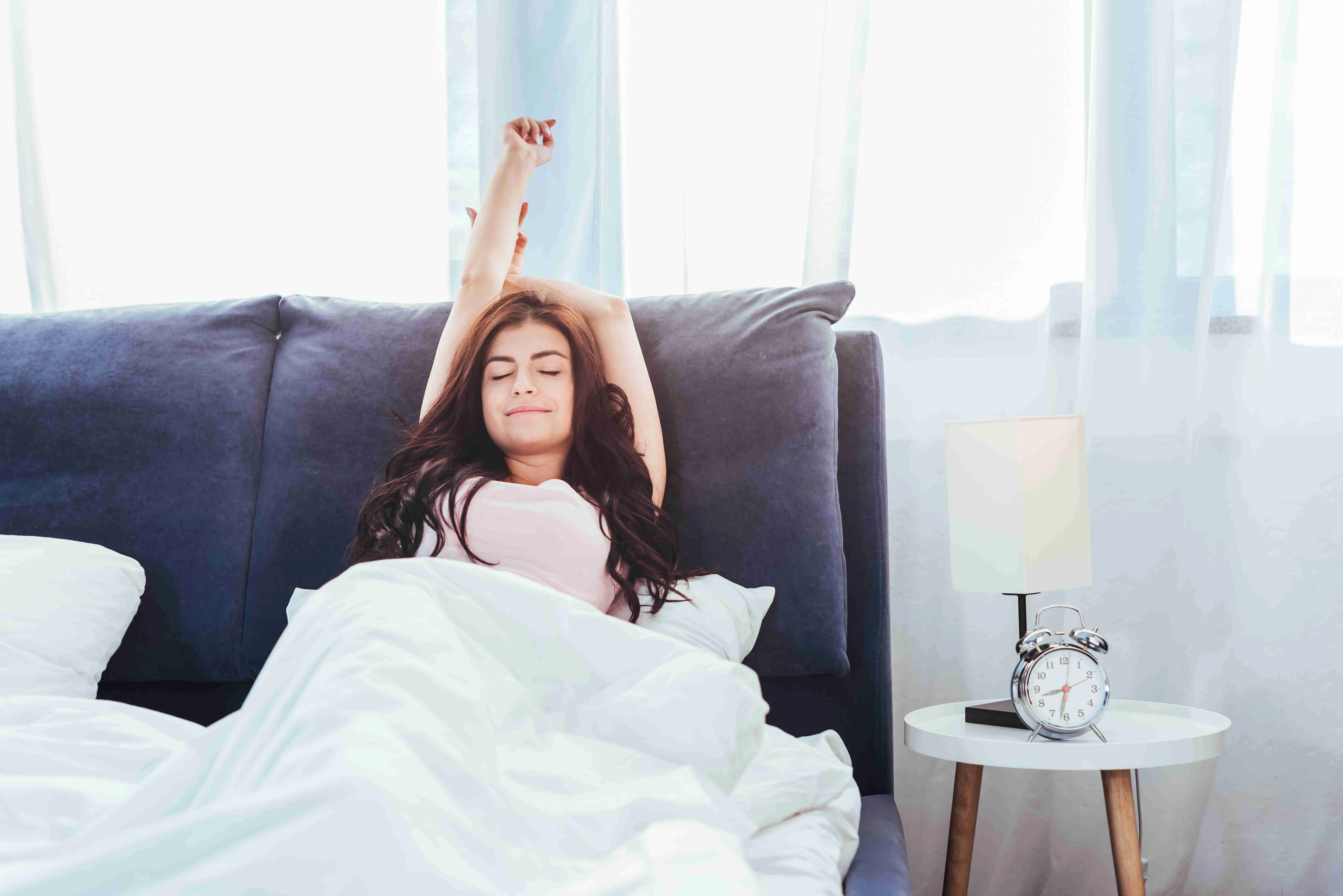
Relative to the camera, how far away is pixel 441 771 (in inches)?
25.7

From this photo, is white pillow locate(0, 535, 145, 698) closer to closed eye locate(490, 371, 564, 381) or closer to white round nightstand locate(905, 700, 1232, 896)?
closed eye locate(490, 371, 564, 381)

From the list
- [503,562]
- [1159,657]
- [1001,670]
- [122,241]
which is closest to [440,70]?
[122,241]

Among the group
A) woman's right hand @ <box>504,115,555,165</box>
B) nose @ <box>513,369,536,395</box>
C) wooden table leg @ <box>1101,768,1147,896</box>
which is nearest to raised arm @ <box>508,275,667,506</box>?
nose @ <box>513,369,536,395</box>

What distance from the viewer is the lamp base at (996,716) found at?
4.33ft

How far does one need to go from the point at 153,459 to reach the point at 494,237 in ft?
2.03

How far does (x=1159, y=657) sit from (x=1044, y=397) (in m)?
0.47

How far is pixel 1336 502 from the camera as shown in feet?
5.07

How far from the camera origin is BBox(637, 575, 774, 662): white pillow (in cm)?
120

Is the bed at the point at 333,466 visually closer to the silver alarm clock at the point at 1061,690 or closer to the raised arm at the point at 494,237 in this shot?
the raised arm at the point at 494,237

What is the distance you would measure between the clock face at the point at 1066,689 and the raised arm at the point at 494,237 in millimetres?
914

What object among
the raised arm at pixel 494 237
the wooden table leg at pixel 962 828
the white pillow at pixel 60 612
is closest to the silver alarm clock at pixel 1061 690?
the wooden table leg at pixel 962 828

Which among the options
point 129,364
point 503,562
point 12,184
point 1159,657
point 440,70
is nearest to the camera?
point 503,562

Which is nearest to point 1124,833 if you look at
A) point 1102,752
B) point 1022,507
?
point 1102,752

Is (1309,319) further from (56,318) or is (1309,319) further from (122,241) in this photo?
(122,241)
